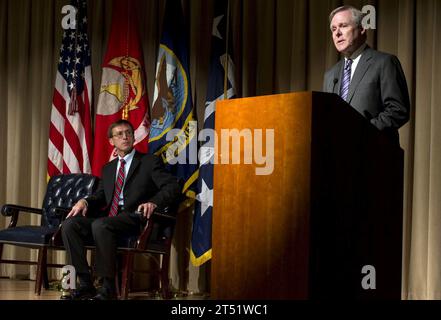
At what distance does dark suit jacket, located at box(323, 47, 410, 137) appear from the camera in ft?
8.93

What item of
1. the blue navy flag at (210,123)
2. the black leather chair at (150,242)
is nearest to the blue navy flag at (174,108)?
the blue navy flag at (210,123)

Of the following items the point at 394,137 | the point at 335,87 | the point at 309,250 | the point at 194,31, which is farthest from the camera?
the point at 194,31

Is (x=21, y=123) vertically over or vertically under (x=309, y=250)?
over

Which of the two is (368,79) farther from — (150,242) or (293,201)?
(150,242)

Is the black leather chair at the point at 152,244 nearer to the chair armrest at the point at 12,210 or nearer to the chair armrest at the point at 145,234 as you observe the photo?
the chair armrest at the point at 145,234

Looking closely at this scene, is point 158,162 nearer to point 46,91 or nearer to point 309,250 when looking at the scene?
point 46,91

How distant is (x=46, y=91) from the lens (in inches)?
276

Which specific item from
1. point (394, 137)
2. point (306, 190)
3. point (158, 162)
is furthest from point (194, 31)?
point (306, 190)

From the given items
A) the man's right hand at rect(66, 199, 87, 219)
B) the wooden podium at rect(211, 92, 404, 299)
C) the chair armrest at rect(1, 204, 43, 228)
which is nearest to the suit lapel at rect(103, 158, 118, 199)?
the man's right hand at rect(66, 199, 87, 219)

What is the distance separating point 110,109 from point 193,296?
190cm

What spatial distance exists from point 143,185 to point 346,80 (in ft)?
8.69

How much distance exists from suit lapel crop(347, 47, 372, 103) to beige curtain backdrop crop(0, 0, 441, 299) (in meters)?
2.20

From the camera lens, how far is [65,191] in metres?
5.96

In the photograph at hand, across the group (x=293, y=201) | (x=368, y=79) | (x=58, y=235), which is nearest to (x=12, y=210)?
(x=58, y=235)
